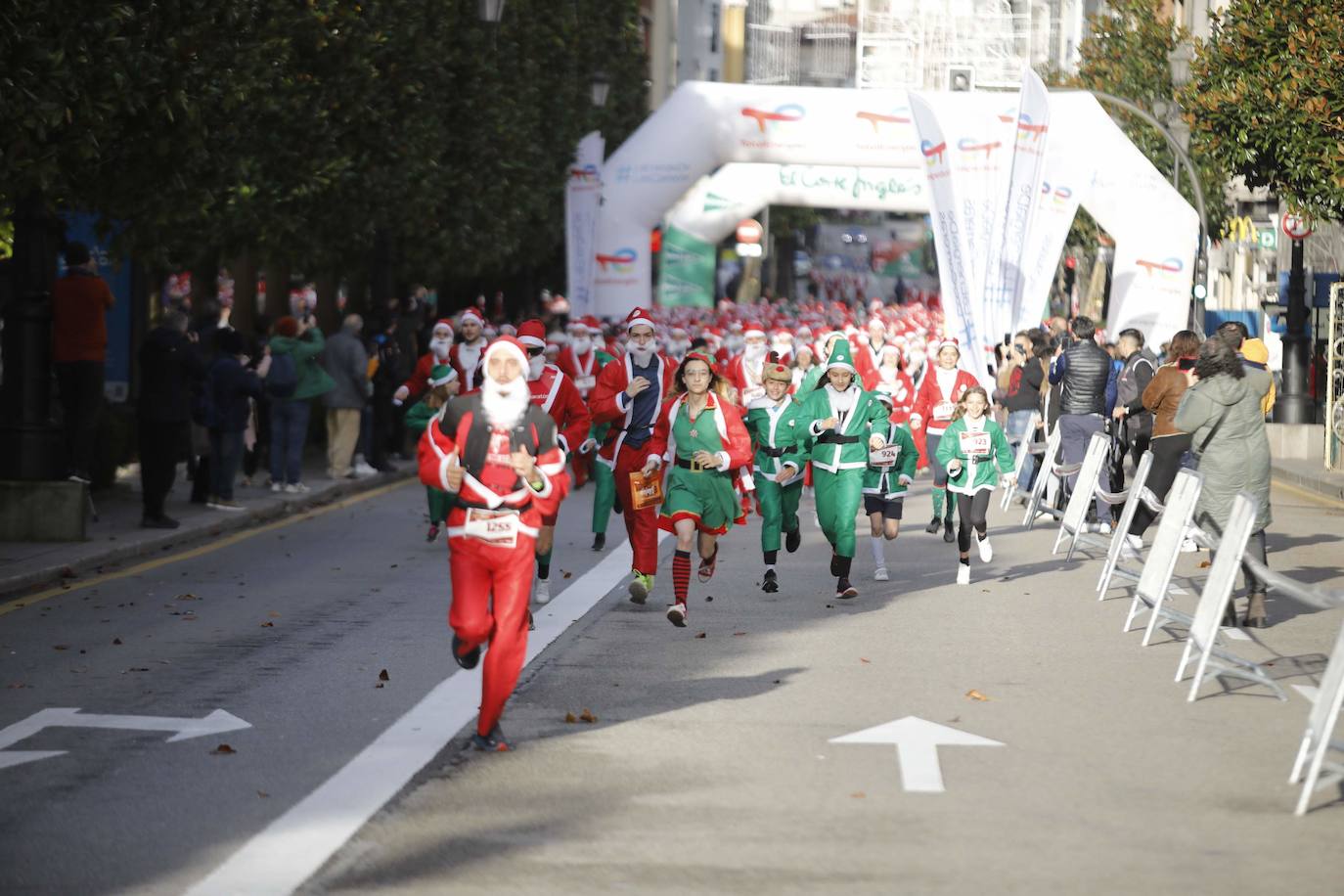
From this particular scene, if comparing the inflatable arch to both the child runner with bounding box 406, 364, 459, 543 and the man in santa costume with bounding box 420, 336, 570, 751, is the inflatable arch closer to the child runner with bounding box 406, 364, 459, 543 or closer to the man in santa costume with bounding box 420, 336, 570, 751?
the child runner with bounding box 406, 364, 459, 543

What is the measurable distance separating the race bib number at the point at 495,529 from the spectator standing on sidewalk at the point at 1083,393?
38.4 feet

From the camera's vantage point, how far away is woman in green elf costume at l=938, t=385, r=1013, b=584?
55.0ft

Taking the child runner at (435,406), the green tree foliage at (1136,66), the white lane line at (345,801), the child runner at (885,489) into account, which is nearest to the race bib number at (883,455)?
the child runner at (885,489)

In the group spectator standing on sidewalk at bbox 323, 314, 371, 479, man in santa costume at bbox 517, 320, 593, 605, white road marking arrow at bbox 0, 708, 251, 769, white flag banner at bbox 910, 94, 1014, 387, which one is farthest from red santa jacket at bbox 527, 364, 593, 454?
white flag banner at bbox 910, 94, 1014, 387

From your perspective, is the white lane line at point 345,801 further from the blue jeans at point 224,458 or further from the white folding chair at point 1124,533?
the blue jeans at point 224,458

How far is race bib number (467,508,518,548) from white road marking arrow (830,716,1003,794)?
1655 millimetres

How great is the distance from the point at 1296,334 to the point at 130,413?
1764 centimetres

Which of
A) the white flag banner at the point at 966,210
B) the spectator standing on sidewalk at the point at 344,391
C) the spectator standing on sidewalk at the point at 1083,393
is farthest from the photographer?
the white flag banner at the point at 966,210

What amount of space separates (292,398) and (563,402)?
28.6ft

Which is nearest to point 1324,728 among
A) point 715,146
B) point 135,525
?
point 135,525

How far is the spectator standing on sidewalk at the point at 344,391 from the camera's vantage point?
Result: 25.3 metres

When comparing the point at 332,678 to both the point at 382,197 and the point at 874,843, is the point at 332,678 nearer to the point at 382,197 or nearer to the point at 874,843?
the point at 874,843

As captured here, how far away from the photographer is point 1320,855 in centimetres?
737

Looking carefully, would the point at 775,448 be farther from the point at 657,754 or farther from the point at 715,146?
the point at 715,146
